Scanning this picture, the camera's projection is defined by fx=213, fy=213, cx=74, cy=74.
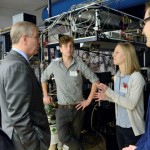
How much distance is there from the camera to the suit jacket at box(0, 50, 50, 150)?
145 centimetres

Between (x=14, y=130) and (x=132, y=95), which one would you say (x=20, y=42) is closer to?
(x=14, y=130)

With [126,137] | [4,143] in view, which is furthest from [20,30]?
[126,137]

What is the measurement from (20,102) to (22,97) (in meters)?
0.04

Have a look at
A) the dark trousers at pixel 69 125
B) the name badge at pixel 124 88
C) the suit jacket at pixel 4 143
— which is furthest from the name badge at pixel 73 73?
the suit jacket at pixel 4 143

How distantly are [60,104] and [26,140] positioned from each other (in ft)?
3.66

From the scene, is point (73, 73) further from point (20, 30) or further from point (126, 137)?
point (20, 30)

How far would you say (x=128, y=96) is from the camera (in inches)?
76.4

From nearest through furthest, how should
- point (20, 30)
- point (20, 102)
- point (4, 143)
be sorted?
1. point (4, 143)
2. point (20, 102)
3. point (20, 30)

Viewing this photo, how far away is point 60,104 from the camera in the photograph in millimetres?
2594

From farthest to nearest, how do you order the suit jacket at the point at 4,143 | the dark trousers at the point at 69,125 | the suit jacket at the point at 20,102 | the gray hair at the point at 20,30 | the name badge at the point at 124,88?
1. the dark trousers at the point at 69,125
2. the name badge at the point at 124,88
3. the gray hair at the point at 20,30
4. the suit jacket at the point at 20,102
5. the suit jacket at the point at 4,143

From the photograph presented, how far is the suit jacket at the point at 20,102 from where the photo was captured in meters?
1.45

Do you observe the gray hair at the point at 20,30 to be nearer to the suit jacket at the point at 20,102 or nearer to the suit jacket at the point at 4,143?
the suit jacket at the point at 20,102

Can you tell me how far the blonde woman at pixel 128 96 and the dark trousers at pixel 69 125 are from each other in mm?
600

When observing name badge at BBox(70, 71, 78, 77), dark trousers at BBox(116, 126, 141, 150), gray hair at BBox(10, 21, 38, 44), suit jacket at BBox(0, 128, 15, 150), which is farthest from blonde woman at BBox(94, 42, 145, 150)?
suit jacket at BBox(0, 128, 15, 150)
